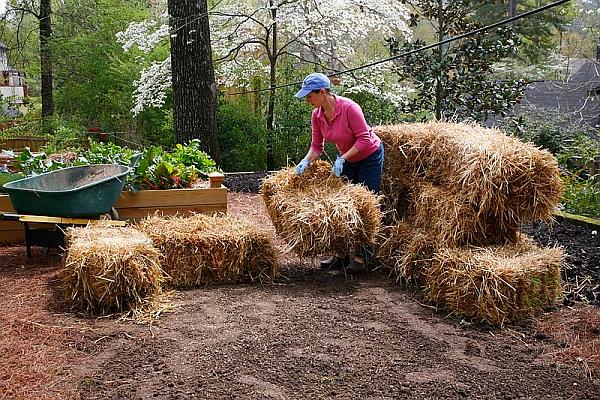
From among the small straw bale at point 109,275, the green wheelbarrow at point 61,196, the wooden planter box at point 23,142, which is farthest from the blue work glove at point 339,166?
the wooden planter box at point 23,142

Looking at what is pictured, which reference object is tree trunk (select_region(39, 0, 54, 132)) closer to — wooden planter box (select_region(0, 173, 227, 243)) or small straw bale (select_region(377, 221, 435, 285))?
wooden planter box (select_region(0, 173, 227, 243))

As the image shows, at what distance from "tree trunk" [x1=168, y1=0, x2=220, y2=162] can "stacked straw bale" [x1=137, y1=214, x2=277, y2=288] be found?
11.0ft

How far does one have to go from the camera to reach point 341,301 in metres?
3.76

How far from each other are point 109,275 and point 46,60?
451 inches

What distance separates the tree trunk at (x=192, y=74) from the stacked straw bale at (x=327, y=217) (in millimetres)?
3309

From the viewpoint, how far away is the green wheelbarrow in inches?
161

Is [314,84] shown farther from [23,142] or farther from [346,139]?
[23,142]

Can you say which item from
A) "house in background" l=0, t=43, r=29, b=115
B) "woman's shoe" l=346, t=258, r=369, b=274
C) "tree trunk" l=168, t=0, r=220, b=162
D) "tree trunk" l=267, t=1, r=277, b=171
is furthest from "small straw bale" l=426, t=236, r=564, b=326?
"house in background" l=0, t=43, r=29, b=115

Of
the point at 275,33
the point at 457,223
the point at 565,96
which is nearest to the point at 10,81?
the point at 275,33

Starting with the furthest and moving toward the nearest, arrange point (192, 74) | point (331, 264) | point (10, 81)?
point (10, 81)
point (192, 74)
point (331, 264)

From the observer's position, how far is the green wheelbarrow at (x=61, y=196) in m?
4.10

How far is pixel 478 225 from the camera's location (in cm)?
375

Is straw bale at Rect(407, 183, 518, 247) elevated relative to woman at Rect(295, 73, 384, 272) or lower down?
lower down

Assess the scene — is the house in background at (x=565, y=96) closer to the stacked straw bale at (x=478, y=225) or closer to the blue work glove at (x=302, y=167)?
the stacked straw bale at (x=478, y=225)
